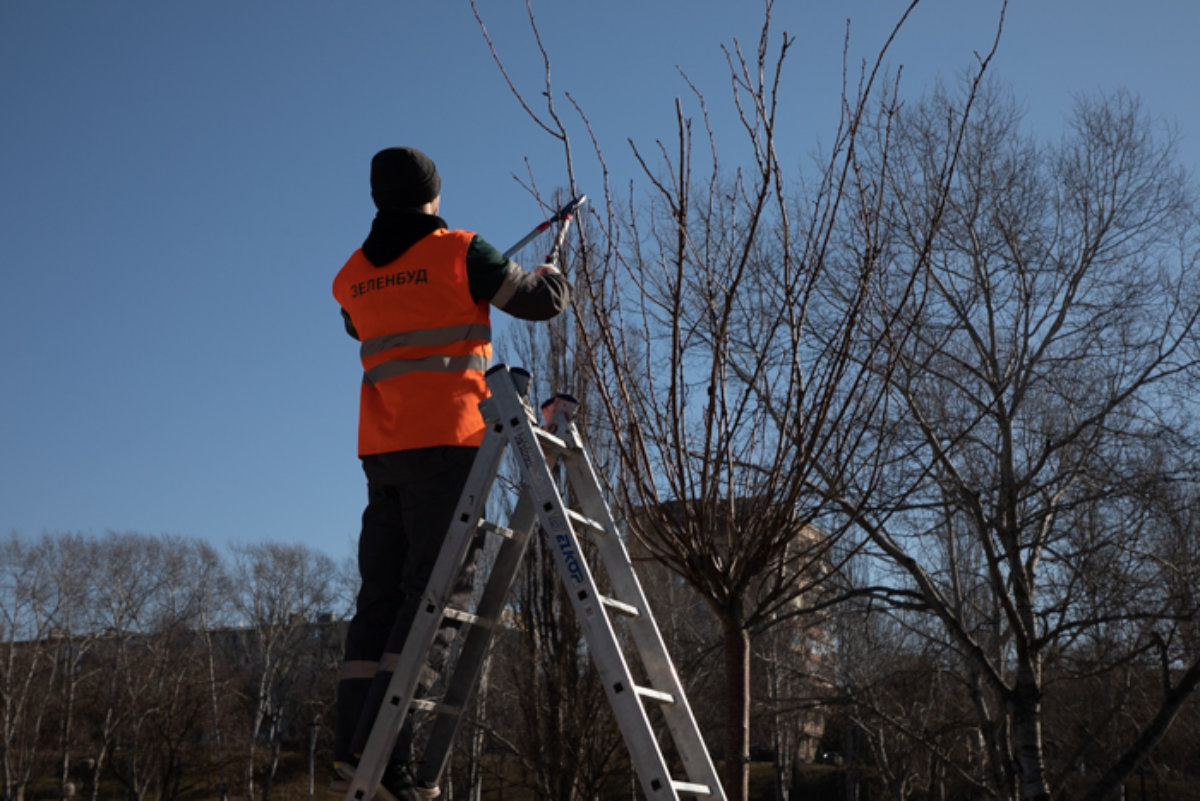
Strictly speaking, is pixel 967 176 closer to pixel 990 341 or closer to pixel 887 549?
pixel 990 341

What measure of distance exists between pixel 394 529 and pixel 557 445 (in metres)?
0.60

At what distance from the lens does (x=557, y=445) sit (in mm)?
2850

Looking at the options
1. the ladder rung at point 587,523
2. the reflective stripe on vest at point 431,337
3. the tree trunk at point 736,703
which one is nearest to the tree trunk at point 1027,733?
the tree trunk at point 736,703

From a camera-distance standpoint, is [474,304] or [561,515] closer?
[561,515]

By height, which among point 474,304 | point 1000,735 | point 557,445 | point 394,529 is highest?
point 474,304

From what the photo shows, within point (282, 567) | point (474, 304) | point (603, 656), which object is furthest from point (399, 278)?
point (282, 567)

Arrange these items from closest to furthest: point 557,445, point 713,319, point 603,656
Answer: point 603,656 → point 557,445 → point 713,319

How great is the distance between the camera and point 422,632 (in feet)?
8.71

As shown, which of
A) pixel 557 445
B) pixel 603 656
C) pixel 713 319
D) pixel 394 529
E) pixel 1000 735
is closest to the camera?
pixel 603 656

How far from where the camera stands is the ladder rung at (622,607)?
2670 mm

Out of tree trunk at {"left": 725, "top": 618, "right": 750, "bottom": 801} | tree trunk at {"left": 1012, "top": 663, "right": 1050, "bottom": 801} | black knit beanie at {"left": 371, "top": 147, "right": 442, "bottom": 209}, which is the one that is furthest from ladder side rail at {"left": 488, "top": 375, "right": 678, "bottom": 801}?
tree trunk at {"left": 1012, "top": 663, "right": 1050, "bottom": 801}

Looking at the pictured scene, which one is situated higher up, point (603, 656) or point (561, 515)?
point (561, 515)

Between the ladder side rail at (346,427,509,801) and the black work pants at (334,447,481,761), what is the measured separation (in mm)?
89

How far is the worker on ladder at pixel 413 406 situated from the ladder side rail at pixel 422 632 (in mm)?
111
